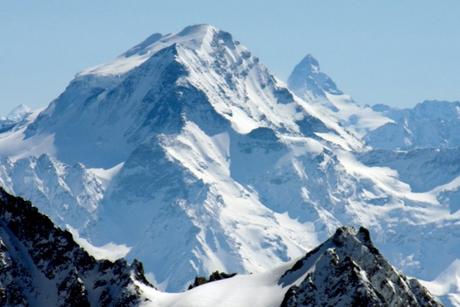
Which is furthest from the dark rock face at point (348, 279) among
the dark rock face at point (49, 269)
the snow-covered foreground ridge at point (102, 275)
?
the dark rock face at point (49, 269)

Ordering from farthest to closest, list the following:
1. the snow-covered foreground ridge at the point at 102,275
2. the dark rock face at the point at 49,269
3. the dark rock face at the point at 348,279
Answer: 1. the dark rock face at the point at 49,269
2. the snow-covered foreground ridge at the point at 102,275
3. the dark rock face at the point at 348,279

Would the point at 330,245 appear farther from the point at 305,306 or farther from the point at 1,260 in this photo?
the point at 1,260

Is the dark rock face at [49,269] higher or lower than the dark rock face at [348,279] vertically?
higher

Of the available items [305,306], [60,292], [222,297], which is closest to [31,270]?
[60,292]

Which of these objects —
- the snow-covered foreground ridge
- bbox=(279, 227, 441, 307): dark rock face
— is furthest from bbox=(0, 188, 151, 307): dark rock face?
bbox=(279, 227, 441, 307): dark rock face

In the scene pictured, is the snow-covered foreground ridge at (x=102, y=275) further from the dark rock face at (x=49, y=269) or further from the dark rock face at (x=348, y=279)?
the dark rock face at (x=348, y=279)

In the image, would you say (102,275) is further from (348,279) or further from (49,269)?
(348,279)
